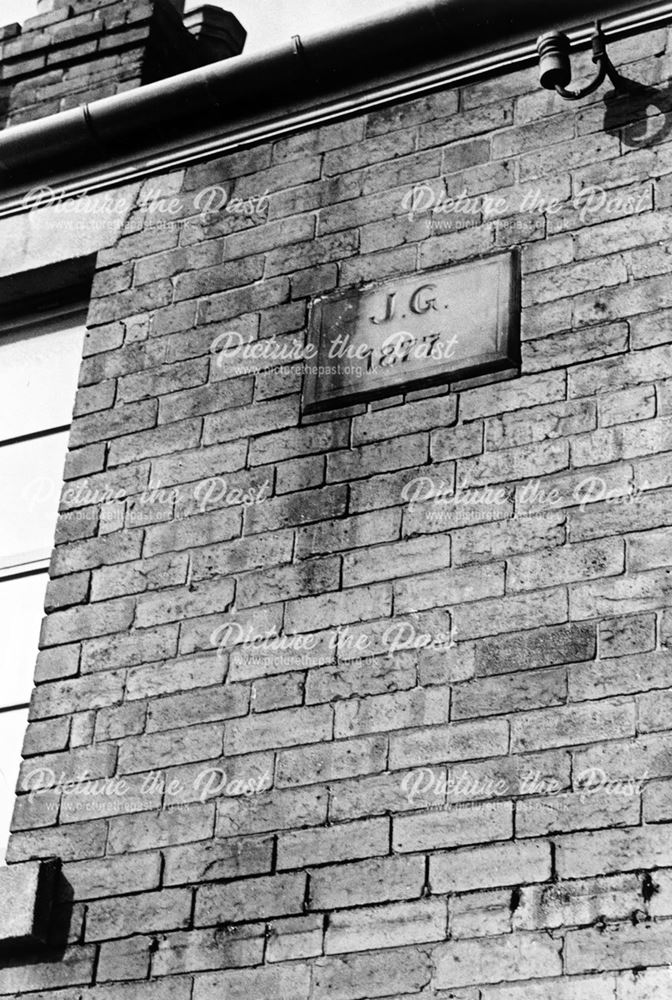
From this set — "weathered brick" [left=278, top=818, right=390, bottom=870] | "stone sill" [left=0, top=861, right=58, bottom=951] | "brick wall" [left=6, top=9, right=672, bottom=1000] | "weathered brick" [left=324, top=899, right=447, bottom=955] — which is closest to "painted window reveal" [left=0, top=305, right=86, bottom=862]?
"brick wall" [left=6, top=9, right=672, bottom=1000]

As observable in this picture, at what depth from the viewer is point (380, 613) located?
19.1ft

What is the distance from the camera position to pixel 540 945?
498 cm

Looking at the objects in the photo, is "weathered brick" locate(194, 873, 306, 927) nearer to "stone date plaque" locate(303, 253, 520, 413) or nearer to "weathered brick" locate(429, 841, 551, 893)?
"weathered brick" locate(429, 841, 551, 893)

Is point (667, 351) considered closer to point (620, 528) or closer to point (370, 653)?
point (620, 528)

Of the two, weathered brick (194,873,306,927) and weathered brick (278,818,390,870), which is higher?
weathered brick (278,818,390,870)

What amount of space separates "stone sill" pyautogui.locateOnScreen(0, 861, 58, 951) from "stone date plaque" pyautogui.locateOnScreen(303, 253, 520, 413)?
1.90 m

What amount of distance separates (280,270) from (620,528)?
1938mm

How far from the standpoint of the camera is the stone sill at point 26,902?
18.4ft

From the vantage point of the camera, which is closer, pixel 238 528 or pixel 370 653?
pixel 370 653

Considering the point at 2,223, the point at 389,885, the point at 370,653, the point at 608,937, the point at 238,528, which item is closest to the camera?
the point at 608,937

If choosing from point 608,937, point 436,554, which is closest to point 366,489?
point 436,554

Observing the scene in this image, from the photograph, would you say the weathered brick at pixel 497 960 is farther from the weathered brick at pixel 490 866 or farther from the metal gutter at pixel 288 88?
the metal gutter at pixel 288 88

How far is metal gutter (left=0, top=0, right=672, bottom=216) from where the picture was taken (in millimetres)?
6883

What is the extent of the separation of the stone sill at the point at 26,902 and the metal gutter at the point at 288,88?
3101 millimetres
